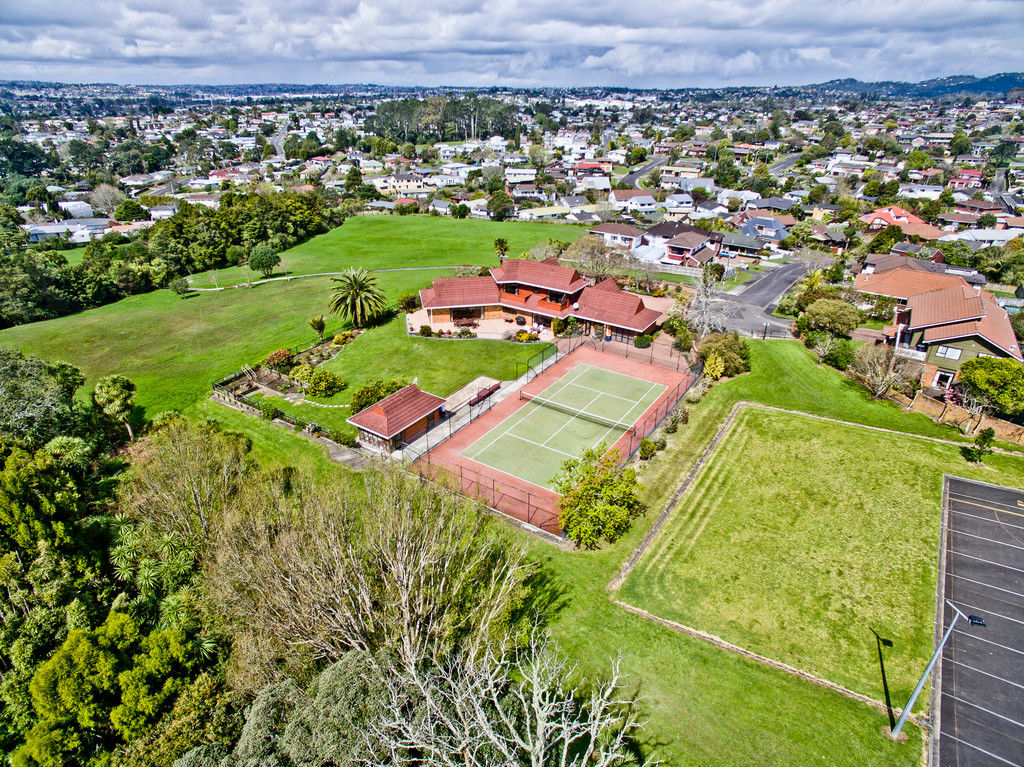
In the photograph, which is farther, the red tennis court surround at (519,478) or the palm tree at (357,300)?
the palm tree at (357,300)

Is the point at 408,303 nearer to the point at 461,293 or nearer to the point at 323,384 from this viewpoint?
the point at 461,293

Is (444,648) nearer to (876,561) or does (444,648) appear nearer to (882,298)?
(876,561)

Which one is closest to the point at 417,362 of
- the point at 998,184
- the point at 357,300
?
the point at 357,300

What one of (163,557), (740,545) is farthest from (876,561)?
(163,557)

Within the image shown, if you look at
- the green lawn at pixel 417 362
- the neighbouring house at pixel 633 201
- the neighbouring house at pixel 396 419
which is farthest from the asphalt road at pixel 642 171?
the neighbouring house at pixel 396 419

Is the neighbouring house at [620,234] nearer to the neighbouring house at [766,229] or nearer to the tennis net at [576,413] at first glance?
the neighbouring house at [766,229]

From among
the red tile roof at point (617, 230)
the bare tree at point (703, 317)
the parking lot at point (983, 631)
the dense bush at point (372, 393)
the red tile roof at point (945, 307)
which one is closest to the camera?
the parking lot at point (983, 631)
